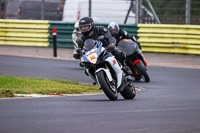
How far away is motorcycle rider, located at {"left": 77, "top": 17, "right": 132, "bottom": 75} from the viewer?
11.2 metres

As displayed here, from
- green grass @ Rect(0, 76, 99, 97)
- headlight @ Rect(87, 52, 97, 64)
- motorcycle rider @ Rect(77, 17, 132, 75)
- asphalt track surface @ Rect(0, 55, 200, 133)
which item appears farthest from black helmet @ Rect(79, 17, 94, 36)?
green grass @ Rect(0, 76, 99, 97)

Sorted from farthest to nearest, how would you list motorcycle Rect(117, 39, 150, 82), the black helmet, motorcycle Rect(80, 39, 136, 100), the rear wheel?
1. motorcycle Rect(117, 39, 150, 82)
2. the rear wheel
3. the black helmet
4. motorcycle Rect(80, 39, 136, 100)

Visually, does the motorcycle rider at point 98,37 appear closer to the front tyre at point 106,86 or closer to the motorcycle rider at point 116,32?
the front tyre at point 106,86

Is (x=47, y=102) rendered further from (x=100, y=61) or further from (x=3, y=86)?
(x=3, y=86)

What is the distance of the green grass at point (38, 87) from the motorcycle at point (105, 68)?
136cm

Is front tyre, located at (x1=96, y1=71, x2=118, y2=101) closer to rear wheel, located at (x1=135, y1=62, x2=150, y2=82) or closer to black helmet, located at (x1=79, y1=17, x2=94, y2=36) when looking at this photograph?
black helmet, located at (x1=79, y1=17, x2=94, y2=36)

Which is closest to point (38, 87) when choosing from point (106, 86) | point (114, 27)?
point (106, 86)

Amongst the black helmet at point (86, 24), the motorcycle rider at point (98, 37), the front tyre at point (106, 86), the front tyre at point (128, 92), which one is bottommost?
the front tyre at point (128, 92)

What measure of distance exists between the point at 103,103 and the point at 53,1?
15.3m

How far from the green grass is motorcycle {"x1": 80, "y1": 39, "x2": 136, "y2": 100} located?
1362mm

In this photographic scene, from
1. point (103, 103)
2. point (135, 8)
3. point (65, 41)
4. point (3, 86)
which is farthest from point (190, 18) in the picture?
point (103, 103)

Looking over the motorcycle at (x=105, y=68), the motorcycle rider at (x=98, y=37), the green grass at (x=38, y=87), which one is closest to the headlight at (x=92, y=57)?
the motorcycle at (x=105, y=68)

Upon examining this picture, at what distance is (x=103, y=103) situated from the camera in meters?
9.87

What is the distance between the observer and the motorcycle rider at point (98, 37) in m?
11.2
